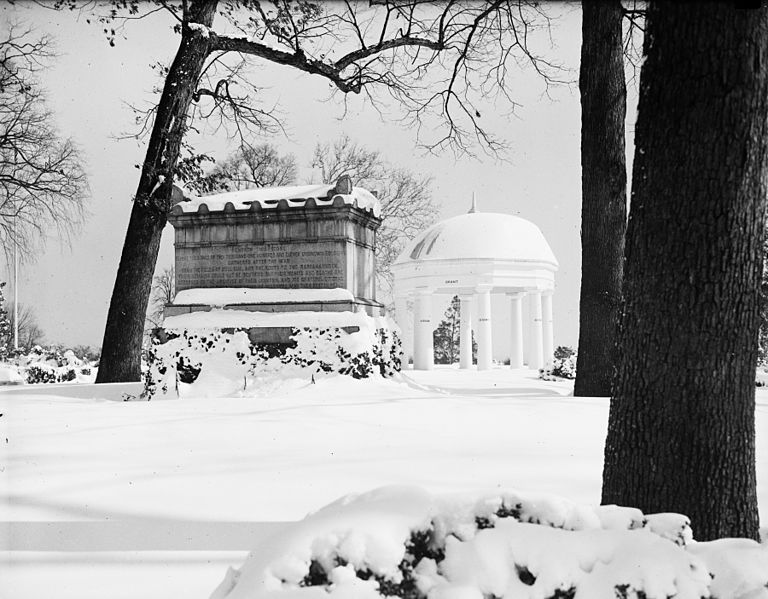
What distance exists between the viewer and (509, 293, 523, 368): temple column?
32.2 m

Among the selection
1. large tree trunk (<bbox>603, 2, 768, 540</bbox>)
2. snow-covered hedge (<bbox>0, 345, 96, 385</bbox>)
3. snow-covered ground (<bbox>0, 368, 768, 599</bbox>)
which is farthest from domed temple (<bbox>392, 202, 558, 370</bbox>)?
large tree trunk (<bbox>603, 2, 768, 540</bbox>)

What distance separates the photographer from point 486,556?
1.90m

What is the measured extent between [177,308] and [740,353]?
29.2 ft

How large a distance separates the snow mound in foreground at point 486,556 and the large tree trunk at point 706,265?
0.74 meters

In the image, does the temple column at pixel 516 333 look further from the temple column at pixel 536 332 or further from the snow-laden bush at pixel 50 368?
the snow-laden bush at pixel 50 368

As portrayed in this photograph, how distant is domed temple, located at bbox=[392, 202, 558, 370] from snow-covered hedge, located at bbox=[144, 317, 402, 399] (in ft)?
65.8

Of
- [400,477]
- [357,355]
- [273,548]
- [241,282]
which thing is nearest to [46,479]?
[400,477]

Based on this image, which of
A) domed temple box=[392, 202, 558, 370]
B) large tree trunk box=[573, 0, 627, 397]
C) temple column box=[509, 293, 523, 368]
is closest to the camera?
large tree trunk box=[573, 0, 627, 397]

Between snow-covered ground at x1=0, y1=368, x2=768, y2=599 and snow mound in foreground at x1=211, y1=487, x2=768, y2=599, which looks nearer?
snow mound in foreground at x1=211, y1=487, x2=768, y2=599

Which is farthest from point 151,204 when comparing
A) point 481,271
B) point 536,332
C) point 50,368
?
point 536,332

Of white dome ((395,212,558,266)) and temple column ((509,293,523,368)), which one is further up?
white dome ((395,212,558,266))

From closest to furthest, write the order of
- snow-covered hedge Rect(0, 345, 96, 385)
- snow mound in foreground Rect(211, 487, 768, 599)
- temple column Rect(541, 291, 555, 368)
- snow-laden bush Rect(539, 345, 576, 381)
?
1. snow mound in foreground Rect(211, 487, 768, 599)
2. snow-covered hedge Rect(0, 345, 96, 385)
3. snow-laden bush Rect(539, 345, 576, 381)
4. temple column Rect(541, 291, 555, 368)

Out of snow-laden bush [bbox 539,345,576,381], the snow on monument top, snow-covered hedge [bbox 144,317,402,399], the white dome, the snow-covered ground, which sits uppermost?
the white dome

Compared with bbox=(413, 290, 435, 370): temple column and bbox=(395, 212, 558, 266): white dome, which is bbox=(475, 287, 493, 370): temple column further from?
bbox=(413, 290, 435, 370): temple column
